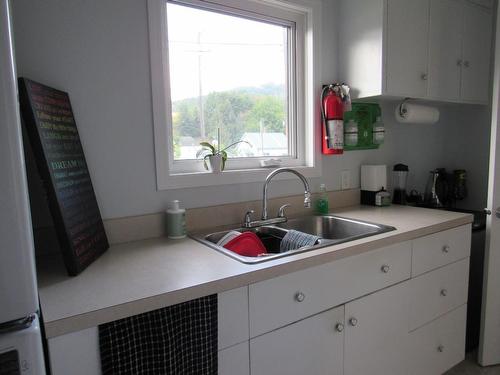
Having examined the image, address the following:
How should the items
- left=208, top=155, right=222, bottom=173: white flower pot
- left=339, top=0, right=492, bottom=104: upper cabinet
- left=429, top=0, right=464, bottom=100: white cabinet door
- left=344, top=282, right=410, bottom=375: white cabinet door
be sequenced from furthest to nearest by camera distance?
left=429, top=0, right=464, bottom=100: white cabinet door → left=339, top=0, right=492, bottom=104: upper cabinet → left=208, top=155, right=222, bottom=173: white flower pot → left=344, top=282, right=410, bottom=375: white cabinet door

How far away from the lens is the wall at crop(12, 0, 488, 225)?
1.18 meters

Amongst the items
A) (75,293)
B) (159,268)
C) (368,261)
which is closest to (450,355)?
(368,261)

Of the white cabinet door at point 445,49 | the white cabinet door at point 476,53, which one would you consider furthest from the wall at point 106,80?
the white cabinet door at point 476,53

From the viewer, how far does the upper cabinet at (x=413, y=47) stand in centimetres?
177

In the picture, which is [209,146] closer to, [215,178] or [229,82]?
[215,178]

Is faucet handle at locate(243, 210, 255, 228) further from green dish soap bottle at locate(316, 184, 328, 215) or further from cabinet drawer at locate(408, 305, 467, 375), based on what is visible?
cabinet drawer at locate(408, 305, 467, 375)

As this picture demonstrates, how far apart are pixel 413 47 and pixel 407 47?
2.1 inches

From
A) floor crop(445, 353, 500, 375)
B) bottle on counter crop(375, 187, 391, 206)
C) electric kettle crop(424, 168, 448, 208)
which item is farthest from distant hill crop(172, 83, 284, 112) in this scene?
floor crop(445, 353, 500, 375)

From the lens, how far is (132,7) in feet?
4.40

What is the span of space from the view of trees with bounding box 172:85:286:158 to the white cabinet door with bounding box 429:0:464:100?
91 cm

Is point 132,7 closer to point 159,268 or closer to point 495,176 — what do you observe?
point 159,268

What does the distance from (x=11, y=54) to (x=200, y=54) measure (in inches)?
45.5

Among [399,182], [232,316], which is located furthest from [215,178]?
[399,182]

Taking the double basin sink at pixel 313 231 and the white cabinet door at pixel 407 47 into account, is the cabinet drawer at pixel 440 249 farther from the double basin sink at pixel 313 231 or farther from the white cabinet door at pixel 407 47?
the white cabinet door at pixel 407 47
